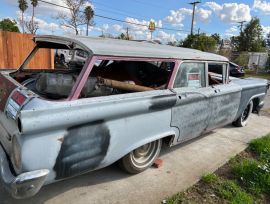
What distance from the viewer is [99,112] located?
8.66 ft

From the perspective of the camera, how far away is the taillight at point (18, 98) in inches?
96.1

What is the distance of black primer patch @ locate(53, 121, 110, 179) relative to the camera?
8.16ft

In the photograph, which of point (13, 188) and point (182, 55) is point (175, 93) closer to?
point (182, 55)

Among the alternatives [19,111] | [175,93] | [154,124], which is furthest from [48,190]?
[175,93]

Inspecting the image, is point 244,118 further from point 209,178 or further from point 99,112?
point 99,112

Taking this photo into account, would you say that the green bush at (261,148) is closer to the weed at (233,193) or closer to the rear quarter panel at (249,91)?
the rear quarter panel at (249,91)

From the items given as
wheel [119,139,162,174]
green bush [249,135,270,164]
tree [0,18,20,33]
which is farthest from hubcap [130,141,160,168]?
tree [0,18,20,33]

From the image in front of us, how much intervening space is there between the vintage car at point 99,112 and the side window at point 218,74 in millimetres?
142

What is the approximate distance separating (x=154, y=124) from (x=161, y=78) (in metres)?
1.25

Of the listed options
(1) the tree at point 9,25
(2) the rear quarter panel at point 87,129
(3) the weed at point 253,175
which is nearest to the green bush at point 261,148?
(3) the weed at point 253,175

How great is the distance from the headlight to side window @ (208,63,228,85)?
3409mm

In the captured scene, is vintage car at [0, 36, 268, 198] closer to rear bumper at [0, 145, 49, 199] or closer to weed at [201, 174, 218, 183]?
rear bumper at [0, 145, 49, 199]

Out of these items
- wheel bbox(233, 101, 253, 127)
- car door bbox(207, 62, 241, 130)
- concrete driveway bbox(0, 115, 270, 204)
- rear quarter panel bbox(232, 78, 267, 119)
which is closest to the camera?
concrete driveway bbox(0, 115, 270, 204)

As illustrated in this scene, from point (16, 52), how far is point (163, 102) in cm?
782
